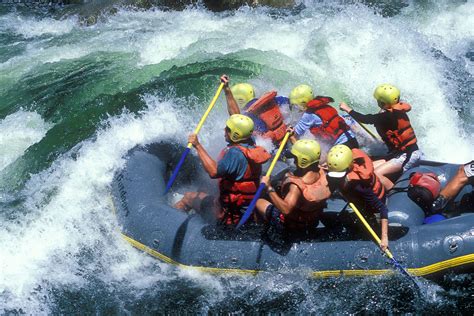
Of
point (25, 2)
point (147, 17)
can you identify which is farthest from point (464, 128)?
point (25, 2)

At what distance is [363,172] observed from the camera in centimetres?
531

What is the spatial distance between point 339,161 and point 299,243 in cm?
Answer: 96

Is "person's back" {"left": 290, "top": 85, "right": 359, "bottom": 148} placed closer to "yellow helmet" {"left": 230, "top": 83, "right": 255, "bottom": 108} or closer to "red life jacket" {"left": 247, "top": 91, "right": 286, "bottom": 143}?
"red life jacket" {"left": 247, "top": 91, "right": 286, "bottom": 143}

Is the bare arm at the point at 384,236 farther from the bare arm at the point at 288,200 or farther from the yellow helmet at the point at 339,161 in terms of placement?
the bare arm at the point at 288,200

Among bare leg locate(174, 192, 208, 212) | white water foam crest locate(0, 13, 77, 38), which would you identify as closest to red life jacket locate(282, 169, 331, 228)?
bare leg locate(174, 192, 208, 212)

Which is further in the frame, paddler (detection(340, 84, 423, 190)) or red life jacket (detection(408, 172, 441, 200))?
paddler (detection(340, 84, 423, 190))

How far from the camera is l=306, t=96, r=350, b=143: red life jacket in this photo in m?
6.55

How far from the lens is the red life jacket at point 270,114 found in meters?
6.59

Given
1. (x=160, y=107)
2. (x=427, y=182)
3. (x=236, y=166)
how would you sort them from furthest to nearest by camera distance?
(x=160, y=107) < (x=427, y=182) < (x=236, y=166)

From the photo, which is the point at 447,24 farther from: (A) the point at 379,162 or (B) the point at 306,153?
(B) the point at 306,153

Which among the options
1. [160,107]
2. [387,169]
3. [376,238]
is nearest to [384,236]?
[376,238]

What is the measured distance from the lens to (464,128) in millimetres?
8695

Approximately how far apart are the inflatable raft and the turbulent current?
199 millimetres

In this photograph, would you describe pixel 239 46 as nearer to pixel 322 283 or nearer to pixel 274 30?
pixel 274 30
